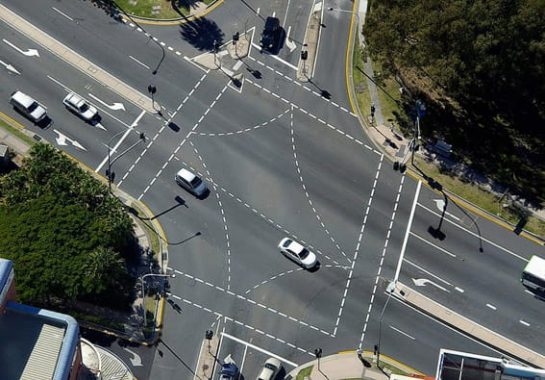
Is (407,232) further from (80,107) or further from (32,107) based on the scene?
(32,107)

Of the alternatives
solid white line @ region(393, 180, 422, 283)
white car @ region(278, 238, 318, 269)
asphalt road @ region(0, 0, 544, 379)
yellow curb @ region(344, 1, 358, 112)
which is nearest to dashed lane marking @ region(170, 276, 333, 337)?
asphalt road @ region(0, 0, 544, 379)

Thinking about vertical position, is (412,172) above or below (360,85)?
below

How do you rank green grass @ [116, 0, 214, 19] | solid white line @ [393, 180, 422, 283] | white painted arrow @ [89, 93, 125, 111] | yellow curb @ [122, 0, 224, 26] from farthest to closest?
green grass @ [116, 0, 214, 19]
yellow curb @ [122, 0, 224, 26]
white painted arrow @ [89, 93, 125, 111]
solid white line @ [393, 180, 422, 283]

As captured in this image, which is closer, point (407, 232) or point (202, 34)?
point (407, 232)

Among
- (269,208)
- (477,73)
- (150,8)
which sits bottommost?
(269,208)

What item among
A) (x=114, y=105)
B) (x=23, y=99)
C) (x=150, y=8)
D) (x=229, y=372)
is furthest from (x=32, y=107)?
(x=229, y=372)

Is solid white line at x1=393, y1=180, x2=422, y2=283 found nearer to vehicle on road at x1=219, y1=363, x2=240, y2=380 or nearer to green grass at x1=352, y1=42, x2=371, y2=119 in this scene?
green grass at x1=352, y1=42, x2=371, y2=119

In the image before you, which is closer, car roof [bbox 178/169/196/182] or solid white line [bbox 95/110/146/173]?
car roof [bbox 178/169/196/182]
